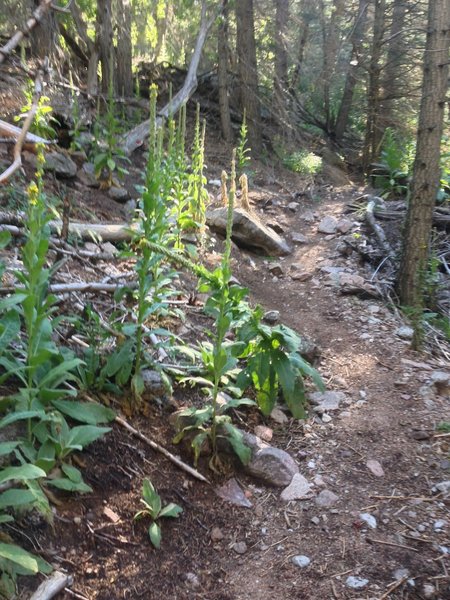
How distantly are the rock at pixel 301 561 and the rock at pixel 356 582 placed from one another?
0.76ft

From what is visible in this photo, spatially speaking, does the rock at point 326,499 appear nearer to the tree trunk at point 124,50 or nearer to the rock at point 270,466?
the rock at point 270,466

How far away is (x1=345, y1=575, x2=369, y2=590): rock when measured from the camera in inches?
109

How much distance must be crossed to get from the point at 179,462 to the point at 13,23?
291 inches

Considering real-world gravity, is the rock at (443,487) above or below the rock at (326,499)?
above

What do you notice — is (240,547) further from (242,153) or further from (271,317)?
(242,153)

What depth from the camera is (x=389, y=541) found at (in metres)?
3.06

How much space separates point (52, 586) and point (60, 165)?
5.42 m

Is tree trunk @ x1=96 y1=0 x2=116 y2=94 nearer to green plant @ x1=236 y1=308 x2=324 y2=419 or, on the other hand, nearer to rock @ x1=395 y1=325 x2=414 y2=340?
rock @ x1=395 y1=325 x2=414 y2=340

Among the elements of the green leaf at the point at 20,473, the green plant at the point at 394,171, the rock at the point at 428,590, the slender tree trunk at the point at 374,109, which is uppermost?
the slender tree trunk at the point at 374,109

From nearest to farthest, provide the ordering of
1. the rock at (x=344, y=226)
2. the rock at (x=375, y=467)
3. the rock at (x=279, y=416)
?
the rock at (x=375, y=467)
the rock at (x=279, y=416)
the rock at (x=344, y=226)

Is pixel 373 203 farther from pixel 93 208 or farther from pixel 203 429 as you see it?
pixel 203 429

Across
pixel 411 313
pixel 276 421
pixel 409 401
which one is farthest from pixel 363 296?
pixel 276 421

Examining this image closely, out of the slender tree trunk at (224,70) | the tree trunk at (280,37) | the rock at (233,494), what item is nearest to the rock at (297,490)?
the rock at (233,494)

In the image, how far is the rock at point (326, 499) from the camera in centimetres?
340
